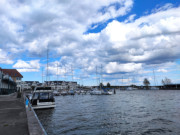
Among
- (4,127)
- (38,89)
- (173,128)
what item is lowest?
(173,128)

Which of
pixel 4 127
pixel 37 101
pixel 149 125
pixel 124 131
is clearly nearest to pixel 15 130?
pixel 4 127

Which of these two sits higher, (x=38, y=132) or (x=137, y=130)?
(x=38, y=132)

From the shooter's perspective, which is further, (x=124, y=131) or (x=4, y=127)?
(x=124, y=131)

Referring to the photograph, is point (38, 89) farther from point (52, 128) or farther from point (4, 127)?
point (4, 127)

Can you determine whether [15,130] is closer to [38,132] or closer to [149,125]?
[38,132]

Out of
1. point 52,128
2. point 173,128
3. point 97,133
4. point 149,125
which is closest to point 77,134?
point 97,133

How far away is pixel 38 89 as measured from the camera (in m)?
27.7

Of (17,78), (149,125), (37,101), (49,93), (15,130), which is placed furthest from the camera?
(17,78)

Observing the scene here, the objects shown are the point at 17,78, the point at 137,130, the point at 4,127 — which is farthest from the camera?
the point at 17,78

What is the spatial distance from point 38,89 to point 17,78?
8330cm

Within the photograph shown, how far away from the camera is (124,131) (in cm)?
1452

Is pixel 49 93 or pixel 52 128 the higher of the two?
pixel 49 93

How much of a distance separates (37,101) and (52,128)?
11.9 meters

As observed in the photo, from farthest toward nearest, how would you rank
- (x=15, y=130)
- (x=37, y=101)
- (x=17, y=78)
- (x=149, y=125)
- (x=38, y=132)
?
1. (x=17, y=78)
2. (x=37, y=101)
3. (x=149, y=125)
4. (x=15, y=130)
5. (x=38, y=132)
